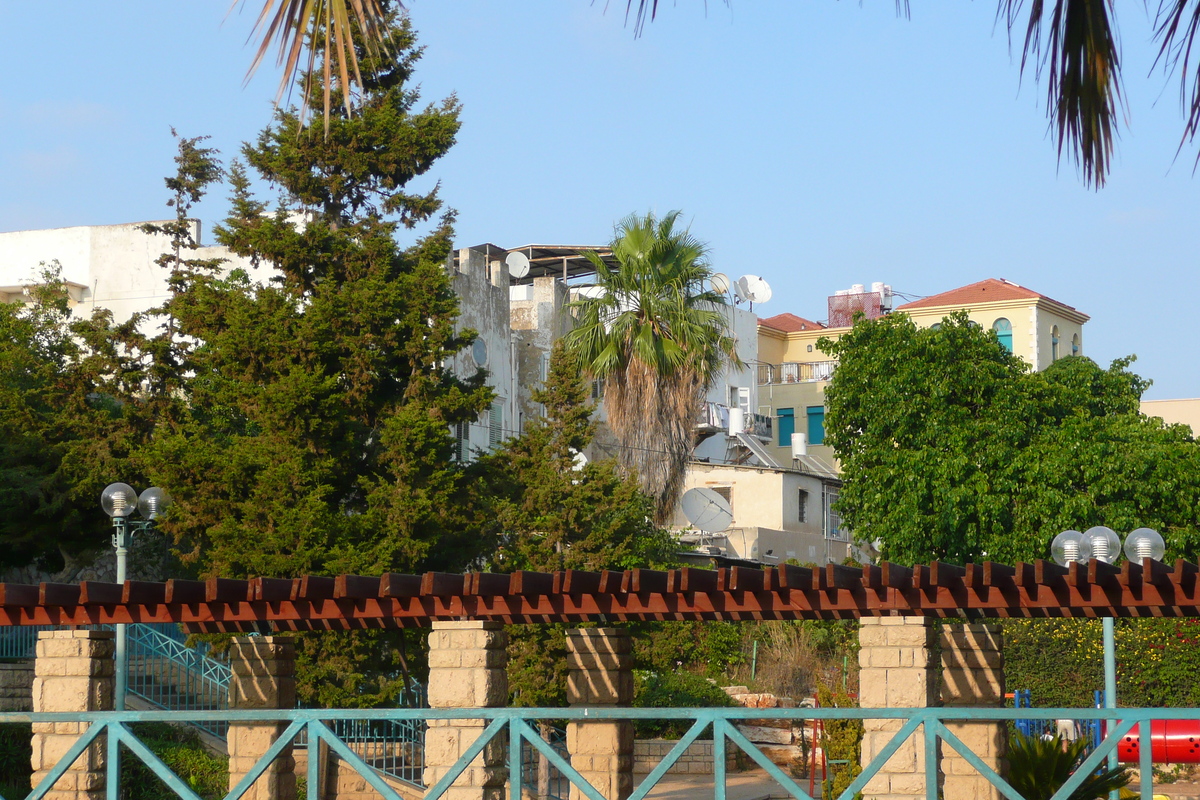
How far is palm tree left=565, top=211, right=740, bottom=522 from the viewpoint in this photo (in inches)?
1225

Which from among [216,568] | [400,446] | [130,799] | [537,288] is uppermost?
[537,288]

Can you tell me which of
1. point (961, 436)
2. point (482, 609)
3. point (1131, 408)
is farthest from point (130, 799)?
point (1131, 408)

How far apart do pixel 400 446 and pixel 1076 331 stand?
145ft

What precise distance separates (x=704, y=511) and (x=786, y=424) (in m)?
22.9

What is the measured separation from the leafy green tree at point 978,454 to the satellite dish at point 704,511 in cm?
290

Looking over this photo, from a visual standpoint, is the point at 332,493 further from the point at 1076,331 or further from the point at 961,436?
the point at 1076,331

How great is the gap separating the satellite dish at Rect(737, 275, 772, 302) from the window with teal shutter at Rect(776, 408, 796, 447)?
→ 553 centimetres

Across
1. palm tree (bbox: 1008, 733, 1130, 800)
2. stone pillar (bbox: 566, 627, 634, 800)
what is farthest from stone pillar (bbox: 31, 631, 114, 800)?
palm tree (bbox: 1008, 733, 1130, 800)

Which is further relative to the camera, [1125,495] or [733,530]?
[733,530]

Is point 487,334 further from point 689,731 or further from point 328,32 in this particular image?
point 328,32

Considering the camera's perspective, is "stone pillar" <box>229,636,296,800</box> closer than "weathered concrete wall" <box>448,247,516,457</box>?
Yes

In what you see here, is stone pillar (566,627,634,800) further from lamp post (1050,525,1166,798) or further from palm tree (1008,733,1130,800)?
lamp post (1050,525,1166,798)

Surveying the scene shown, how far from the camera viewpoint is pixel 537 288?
40.4 m

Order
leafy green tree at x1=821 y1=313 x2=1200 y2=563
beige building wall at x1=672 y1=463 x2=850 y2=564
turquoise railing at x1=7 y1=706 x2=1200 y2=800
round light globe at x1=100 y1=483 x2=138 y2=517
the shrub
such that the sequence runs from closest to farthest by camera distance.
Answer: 1. turquoise railing at x1=7 y1=706 x2=1200 y2=800
2. round light globe at x1=100 y1=483 x2=138 y2=517
3. the shrub
4. leafy green tree at x1=821 y1=313 x2=1200 y2=563
5. beige building wall at x1=672 y1=463 x2=850 y2=564
